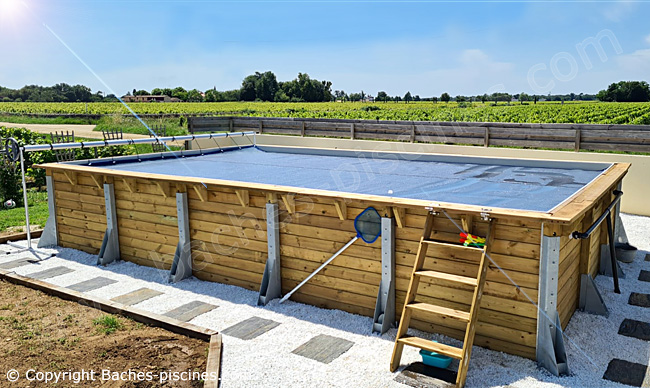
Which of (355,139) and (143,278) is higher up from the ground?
(355,139)

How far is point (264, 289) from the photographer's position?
5234 mm

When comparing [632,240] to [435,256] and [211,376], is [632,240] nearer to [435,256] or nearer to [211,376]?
[435,256]

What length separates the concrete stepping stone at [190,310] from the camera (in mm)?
4867

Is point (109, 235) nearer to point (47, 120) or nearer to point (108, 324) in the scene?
point (108, 324)

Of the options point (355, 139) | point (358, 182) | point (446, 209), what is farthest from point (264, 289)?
point (355, 139)

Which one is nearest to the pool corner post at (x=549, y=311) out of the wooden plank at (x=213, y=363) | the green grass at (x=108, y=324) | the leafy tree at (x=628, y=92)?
the wooden plank at (x=213, y=363)

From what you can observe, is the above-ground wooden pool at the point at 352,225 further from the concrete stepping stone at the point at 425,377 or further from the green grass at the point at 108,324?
the green grass at the point at 108,324

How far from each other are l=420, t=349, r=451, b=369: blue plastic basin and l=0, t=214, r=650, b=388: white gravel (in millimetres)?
185

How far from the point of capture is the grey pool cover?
4.86 metres

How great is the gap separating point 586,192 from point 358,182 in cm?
233

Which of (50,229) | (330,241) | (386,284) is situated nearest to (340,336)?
(386,284)

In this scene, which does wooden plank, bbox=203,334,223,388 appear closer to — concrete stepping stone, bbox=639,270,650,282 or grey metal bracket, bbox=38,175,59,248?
grey metal bracket, bbox=38,175,59,248

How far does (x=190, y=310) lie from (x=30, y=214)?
19.1 ft

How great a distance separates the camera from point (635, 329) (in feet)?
15.2
